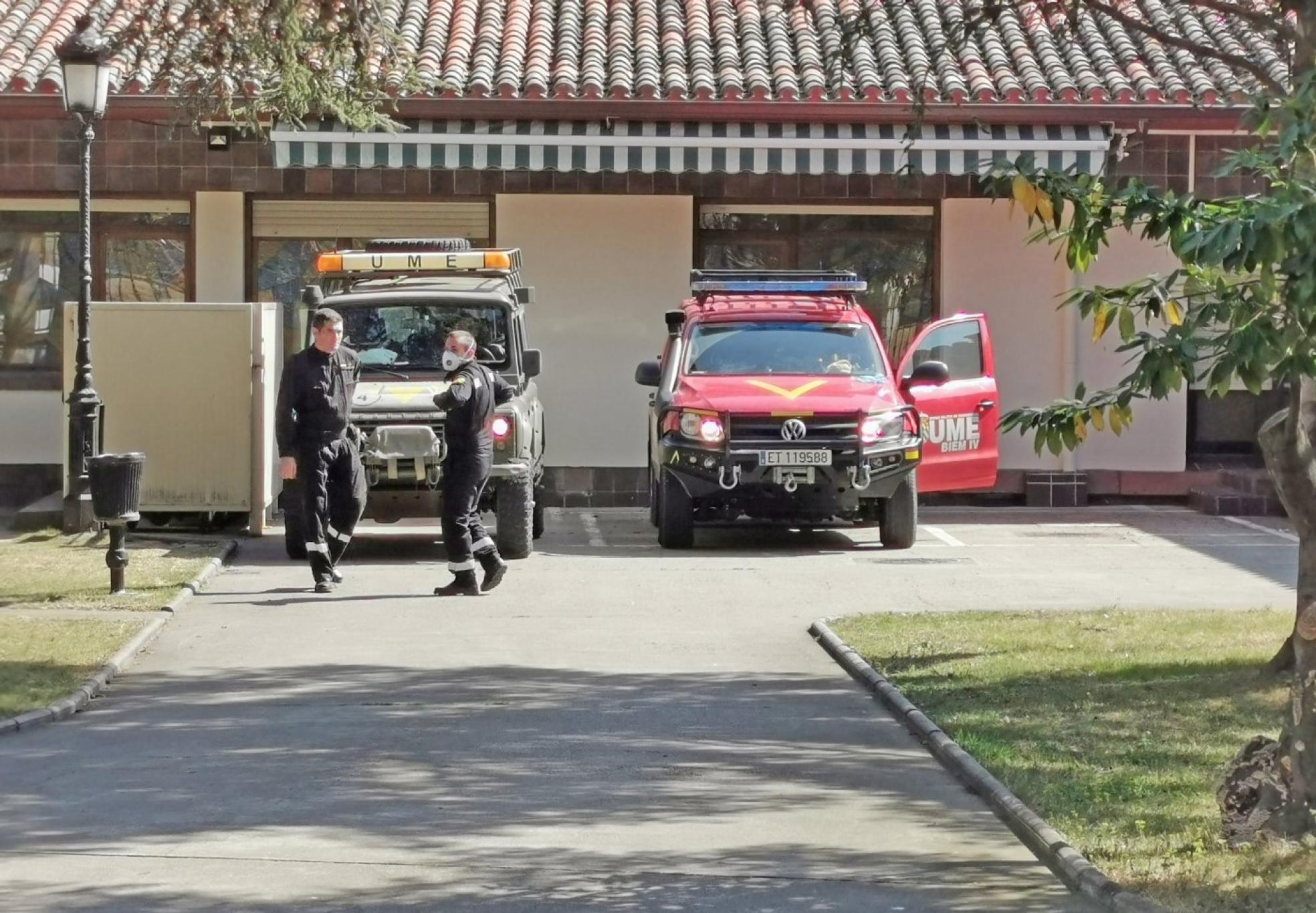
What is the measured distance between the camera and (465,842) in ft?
24.7

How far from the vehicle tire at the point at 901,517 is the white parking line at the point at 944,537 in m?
0.84

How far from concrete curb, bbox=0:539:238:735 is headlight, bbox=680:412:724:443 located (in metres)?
4.02

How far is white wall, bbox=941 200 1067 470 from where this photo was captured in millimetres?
22016

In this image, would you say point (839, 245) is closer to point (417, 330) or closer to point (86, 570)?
point (417, 330)

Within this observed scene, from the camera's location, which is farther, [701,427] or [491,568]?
[701,427]

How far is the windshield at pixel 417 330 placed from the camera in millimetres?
16719

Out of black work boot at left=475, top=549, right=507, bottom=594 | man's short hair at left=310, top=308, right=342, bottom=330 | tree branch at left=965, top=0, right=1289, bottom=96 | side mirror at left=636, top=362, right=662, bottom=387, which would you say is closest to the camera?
tree branch at left=965, top=0, right=1289, bottom=96

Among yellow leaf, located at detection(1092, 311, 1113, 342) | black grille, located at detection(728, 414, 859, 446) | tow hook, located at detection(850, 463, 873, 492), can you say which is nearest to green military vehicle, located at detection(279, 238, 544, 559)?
black grille, located at detection(728, 414, 859, 446)

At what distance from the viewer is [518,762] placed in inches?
353

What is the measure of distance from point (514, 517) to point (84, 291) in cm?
406

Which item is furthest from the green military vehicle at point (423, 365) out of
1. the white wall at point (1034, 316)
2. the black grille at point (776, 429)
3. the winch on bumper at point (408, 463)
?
the white wall at point (1034, 316)

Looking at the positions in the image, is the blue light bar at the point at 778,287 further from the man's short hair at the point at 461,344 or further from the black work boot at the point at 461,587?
the black work boot at the point at 461,587

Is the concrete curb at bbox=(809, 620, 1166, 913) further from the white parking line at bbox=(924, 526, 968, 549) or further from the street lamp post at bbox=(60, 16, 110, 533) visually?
the street lamp post at bbox=(60, 16, 110, 533)

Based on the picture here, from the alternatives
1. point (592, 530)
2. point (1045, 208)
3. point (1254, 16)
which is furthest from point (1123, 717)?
point (592, 530)
